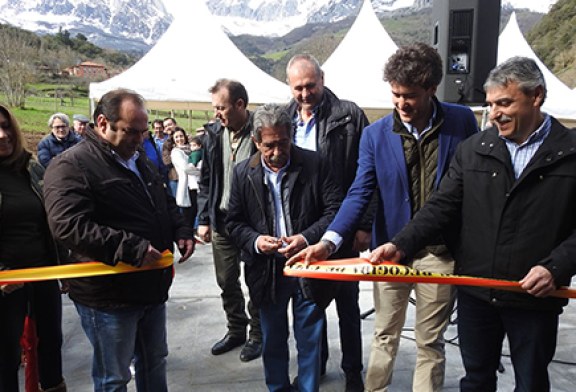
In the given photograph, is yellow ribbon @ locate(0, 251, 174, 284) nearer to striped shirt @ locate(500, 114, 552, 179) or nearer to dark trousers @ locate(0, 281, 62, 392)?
dark trousers @ locate(0, 281, 62, 392)

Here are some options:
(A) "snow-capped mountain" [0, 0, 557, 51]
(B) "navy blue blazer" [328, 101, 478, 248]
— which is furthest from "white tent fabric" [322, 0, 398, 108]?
(A) "snow-capped mountain" [0, 0, 557, 51]

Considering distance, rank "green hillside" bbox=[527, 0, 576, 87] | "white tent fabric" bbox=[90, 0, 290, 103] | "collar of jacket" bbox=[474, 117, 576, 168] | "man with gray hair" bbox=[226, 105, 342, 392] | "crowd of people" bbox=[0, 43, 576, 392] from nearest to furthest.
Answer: "collar of jacket" bbox=[474, 117, 576, 168] < "crowd of people" bbox=[0, 43, 576, 392] < "man with gray hair" bbox=[226, 105, 342, 392] < "white tent fabric" bbox=[90, 0, 290, 103] < "green hillside" bbox=[527, 0, 576, 87]

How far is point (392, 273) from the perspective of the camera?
231cm

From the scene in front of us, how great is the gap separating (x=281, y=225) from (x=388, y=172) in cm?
67

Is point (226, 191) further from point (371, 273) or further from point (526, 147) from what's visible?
point (526, 147)

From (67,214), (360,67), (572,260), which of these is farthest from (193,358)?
(360,67)

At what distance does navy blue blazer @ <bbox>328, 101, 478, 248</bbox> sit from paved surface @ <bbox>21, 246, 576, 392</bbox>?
4.44ft

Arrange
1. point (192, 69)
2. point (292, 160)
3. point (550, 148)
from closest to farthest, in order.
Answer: point (550, 148), point (292, 160), point (192, 69)

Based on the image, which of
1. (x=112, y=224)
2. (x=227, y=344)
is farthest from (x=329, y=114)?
(x=227, y=344)

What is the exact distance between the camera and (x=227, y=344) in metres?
3.85

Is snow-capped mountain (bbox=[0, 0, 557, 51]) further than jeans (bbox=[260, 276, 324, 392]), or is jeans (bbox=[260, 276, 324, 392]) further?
snow-capped mountain (bbox=[0, 0, 557, 51])

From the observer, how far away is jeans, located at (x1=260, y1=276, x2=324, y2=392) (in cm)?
268

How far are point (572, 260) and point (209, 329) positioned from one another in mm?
3192

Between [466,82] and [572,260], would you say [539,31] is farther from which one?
[572,260]
